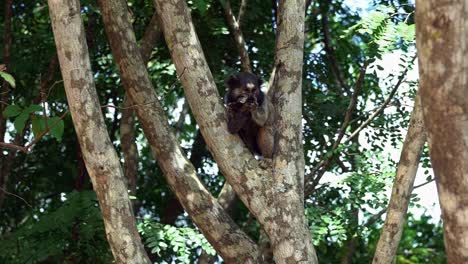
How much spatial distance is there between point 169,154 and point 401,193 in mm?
1999

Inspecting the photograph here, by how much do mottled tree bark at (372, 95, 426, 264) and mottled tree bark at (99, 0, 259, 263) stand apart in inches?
42.2

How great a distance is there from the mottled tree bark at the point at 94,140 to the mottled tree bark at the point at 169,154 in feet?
2.80

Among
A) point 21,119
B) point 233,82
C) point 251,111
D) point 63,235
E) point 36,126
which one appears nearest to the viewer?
point 21,119

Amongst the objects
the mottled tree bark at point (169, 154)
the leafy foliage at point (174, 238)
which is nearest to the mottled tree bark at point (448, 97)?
the mottled tree bark at point (169, 154)

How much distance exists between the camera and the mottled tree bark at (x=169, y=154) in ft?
20.1

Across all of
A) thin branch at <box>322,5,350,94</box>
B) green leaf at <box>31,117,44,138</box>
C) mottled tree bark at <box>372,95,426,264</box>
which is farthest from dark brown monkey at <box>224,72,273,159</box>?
thin branch at <box>322,5,350,94</box>

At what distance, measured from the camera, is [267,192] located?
19.1 feet

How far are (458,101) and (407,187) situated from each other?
2111 mm

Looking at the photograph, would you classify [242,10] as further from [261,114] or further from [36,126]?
[36,126]

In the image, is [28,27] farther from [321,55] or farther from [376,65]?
[376,65]

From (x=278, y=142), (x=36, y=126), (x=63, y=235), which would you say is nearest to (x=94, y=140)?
(x=36, y=126)

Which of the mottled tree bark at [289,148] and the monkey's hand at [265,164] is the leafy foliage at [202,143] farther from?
the monkey's hand at [265,164]

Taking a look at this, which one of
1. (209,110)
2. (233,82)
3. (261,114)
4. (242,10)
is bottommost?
(209,110)

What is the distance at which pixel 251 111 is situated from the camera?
7020mm
